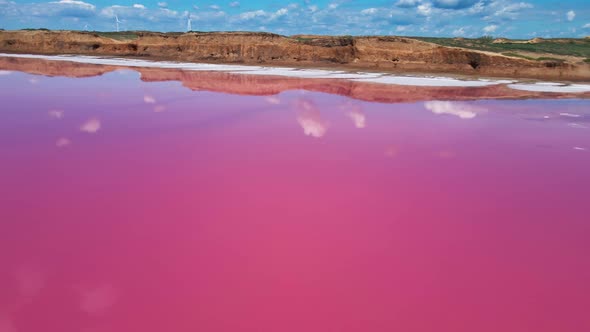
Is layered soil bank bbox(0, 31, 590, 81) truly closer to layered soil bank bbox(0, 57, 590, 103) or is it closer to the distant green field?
the distant green field

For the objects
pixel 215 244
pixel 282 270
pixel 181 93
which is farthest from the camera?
pixel 181 93

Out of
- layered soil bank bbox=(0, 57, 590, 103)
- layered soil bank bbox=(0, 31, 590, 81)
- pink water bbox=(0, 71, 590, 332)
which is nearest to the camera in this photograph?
pink water bbox=(0, 71, 590, 332)

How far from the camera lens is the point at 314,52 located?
30484mm

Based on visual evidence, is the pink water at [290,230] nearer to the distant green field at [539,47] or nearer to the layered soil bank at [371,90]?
the layered soil bank at [371,90]

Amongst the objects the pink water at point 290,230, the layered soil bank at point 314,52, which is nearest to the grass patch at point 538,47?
the layered soil bank at point 314,52

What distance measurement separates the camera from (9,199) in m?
4.41

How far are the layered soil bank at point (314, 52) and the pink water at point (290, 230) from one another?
648 inches

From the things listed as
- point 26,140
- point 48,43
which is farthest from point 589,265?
point 48,43

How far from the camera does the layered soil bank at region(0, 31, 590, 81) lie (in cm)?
2262

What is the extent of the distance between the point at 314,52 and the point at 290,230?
27.9 m

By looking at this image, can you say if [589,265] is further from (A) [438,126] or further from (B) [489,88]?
(B) [489,88]

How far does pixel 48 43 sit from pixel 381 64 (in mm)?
38285

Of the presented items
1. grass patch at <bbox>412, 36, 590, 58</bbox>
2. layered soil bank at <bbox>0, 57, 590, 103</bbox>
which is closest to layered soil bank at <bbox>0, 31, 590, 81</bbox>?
grass patch at <bbox>412, 36, 590, 58</bbox>

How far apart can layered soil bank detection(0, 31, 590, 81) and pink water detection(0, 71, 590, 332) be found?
54.0 ft
